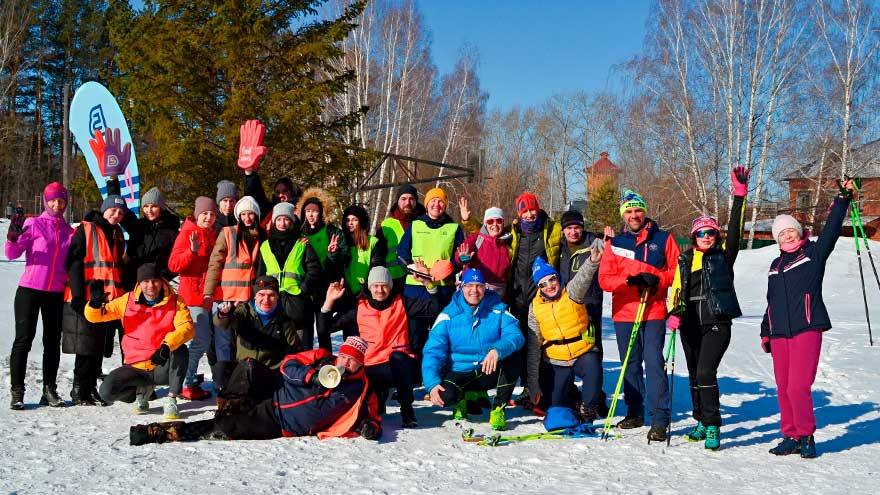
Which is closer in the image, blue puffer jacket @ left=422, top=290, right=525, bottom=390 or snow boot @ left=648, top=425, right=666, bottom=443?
snow boot @ left=648, top=425, right=666, bottom=443

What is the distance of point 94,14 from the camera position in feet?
124

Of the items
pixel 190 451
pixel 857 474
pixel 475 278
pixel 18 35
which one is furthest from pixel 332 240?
pixel 18 35

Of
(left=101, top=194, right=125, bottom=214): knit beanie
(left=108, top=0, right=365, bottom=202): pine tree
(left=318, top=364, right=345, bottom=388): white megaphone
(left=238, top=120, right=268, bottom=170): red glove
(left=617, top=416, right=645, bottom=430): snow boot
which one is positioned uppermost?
(left=108, top=0, right=365, bottom=202): pine tree

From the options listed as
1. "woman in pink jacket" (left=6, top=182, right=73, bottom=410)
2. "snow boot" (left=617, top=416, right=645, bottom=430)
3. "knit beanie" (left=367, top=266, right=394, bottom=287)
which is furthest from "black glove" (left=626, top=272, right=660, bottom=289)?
"woman in pink jacket" (left=6, top=182, right=73, bottom=410)

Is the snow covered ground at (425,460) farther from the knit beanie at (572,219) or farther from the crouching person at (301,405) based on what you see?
the knit beanie at (572,219)

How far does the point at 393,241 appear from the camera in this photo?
6.27 metres

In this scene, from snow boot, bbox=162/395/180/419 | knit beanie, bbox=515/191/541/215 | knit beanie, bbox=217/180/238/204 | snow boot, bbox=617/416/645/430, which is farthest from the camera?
knit beanie, bbox=217/180/238/204

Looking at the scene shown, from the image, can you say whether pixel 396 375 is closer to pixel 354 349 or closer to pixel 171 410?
pixel 354 349

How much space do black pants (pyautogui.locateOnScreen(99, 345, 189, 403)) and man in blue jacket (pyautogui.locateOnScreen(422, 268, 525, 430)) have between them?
6.18 feet

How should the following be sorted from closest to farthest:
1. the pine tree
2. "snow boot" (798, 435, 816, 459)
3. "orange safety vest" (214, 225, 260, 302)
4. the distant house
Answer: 1. "snow boot" (798, 435, 816, 459)
2. "orange safety vest" (214, 225, 260, 302)
3. the pine tree
4. the distant house

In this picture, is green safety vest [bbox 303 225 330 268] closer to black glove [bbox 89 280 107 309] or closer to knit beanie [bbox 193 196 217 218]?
knit beanie [bbox 193 196 217 218]

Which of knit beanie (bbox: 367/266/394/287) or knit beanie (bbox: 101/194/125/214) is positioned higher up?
knit beanie (bbox: 101/194/125/214)

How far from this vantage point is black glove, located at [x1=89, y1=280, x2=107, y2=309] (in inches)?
216

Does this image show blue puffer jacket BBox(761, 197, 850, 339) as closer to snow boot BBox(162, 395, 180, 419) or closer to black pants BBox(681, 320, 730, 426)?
black pants BBox(681, 320, 730, 426)
